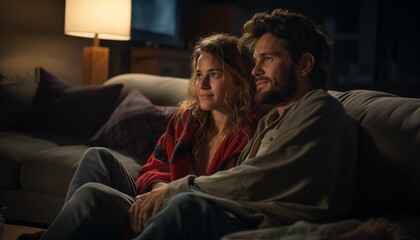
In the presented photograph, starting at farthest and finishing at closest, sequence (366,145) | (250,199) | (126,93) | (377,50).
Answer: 1. (377,50)
2. (126,93)
3. (366,145)
4. (250,199)

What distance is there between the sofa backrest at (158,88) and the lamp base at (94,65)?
282mm

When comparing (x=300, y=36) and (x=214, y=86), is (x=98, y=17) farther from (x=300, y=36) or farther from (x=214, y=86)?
(x=300, y=36)

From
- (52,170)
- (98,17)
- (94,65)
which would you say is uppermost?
(98,17)

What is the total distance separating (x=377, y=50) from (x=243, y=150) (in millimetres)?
7168

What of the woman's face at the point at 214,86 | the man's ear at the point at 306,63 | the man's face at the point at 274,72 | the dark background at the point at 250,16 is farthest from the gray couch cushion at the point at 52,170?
the dark background at the point at 250,16

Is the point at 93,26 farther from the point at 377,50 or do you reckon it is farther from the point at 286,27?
the point at 377,50

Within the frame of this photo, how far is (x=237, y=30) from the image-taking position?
227 inches

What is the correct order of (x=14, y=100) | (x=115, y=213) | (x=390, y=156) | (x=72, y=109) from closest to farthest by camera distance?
(x=390, y=156)
(x=115, y=213)
(x=72, y=109)
(x=14, y=100)

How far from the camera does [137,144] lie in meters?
2.29

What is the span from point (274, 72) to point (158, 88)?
140cm

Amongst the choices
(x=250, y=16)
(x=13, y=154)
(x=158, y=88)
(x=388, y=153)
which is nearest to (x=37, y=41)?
(x=158, y=88)

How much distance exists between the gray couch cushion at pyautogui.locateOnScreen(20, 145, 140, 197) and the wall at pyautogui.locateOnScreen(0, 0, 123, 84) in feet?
5.14

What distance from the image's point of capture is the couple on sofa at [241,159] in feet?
3.68

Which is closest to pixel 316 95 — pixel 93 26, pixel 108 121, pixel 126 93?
Answer: pixel 108 121
